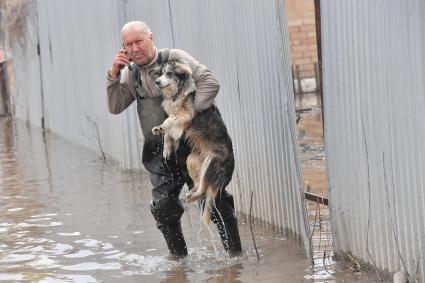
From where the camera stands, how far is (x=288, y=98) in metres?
7.49

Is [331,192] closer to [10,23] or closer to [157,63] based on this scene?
[157,63]

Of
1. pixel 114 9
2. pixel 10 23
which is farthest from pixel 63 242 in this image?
pixel 10 23

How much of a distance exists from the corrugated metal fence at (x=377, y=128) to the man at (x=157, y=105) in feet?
2.84

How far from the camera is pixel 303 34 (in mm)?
31125

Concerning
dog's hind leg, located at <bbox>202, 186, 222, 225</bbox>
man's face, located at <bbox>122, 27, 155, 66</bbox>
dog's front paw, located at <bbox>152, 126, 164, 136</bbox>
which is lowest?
dog's hind leg, located at <bbox>202, 186, 222, 225</bbox>

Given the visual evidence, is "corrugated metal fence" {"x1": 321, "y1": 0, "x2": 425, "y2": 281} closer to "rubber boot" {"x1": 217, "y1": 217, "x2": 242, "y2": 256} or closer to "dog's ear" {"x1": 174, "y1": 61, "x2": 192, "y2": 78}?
"rubber boot" {"x1": 217, "y1": 217, "x2": 242, "y2": 256}

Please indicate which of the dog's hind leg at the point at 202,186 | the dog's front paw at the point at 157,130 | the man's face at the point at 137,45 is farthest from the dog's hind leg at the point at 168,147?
the man's face at the point at 137,45

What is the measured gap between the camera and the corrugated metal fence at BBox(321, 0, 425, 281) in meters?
5.72

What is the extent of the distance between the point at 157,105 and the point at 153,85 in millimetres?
152

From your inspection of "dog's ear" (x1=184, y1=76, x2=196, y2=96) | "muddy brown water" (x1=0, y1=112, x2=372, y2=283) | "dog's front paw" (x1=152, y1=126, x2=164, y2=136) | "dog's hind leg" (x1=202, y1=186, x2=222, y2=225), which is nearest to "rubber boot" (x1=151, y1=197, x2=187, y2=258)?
"muddy brown water" (x1=0, y1=112, x2=372, y2=283)

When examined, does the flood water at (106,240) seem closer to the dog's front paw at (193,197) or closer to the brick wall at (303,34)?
the dog's front paw at (193,197)

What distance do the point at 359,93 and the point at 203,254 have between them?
7.10ft

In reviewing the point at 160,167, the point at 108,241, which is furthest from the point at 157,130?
the point at 108,241

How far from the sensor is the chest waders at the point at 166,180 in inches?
288
